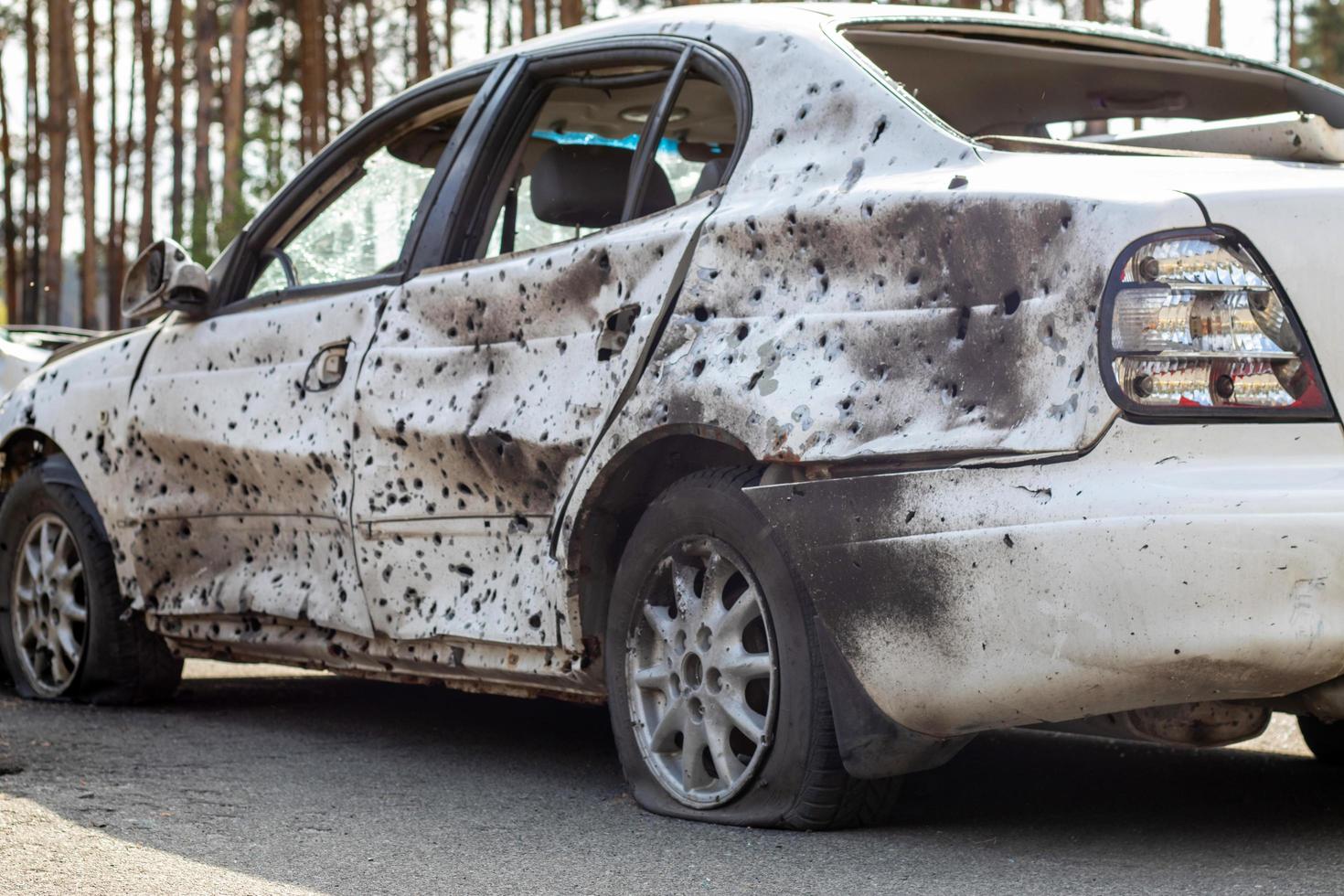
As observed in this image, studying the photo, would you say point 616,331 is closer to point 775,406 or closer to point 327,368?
point 775,406

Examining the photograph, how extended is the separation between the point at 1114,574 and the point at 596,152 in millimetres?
1958

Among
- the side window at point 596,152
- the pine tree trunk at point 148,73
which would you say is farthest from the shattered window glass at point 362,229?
the pine tree trunk at point 148,73

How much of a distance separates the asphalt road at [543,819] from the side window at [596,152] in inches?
51.2

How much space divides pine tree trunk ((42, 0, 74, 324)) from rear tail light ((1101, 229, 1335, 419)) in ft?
107

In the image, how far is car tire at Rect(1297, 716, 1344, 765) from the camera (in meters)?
4.38

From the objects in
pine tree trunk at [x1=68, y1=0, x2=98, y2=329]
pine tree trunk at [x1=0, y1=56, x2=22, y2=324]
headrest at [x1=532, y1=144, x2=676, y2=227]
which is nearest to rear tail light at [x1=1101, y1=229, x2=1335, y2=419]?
headrest at [x1=532, y1=144, x2=676, y2=227]

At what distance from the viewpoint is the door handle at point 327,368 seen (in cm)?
452

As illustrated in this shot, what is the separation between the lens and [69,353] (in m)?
5.86

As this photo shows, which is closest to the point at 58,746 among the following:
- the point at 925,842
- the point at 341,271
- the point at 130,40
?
the point at 341,271

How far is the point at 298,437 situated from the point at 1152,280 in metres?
2.45

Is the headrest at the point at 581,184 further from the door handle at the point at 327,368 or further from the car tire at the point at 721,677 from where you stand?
the car tire at the point at 721,677

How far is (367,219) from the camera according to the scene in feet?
16.0

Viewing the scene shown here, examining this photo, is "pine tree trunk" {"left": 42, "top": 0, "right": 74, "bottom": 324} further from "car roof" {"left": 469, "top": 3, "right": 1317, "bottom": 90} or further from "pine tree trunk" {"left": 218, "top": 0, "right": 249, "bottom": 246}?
"car roof" {"left": 469, "top": 3, "right": 1317, "bottom": 90}

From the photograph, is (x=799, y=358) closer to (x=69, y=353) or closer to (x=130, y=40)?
(x=69, y=353)
